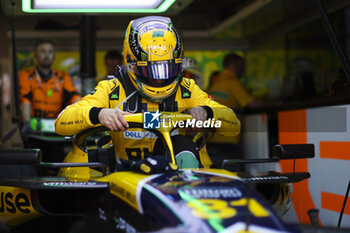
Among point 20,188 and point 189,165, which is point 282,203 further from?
point 20,188

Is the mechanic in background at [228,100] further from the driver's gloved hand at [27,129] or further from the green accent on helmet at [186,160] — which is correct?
the driver's gloved hand at [27,129]

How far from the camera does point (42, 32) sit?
7.10 metres

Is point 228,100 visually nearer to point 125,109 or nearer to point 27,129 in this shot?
point 125,109

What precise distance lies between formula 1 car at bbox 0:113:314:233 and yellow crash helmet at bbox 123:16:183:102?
0.98 feet

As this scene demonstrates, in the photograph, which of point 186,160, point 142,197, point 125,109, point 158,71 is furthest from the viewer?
point 125,109

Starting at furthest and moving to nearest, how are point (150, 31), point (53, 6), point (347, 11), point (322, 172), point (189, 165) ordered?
point (347, 11)
point (53, 6)
point (322, 172)
point (150, 31)
point (189, 165)

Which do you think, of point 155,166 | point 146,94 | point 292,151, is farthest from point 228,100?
point 155,166

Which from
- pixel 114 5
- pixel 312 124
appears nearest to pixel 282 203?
pixel 312 124

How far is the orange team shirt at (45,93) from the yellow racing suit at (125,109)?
0.72 meters

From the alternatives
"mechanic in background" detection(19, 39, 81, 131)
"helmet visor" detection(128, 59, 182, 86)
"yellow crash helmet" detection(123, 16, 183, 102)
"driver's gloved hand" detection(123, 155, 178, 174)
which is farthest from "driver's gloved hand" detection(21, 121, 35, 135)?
"driver's gloved hand" detection(123, 155, 178, 174)

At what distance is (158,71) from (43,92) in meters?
1.47

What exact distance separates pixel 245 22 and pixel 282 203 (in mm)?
4931

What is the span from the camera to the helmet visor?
9.71ft

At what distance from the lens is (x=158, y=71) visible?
2957mm
